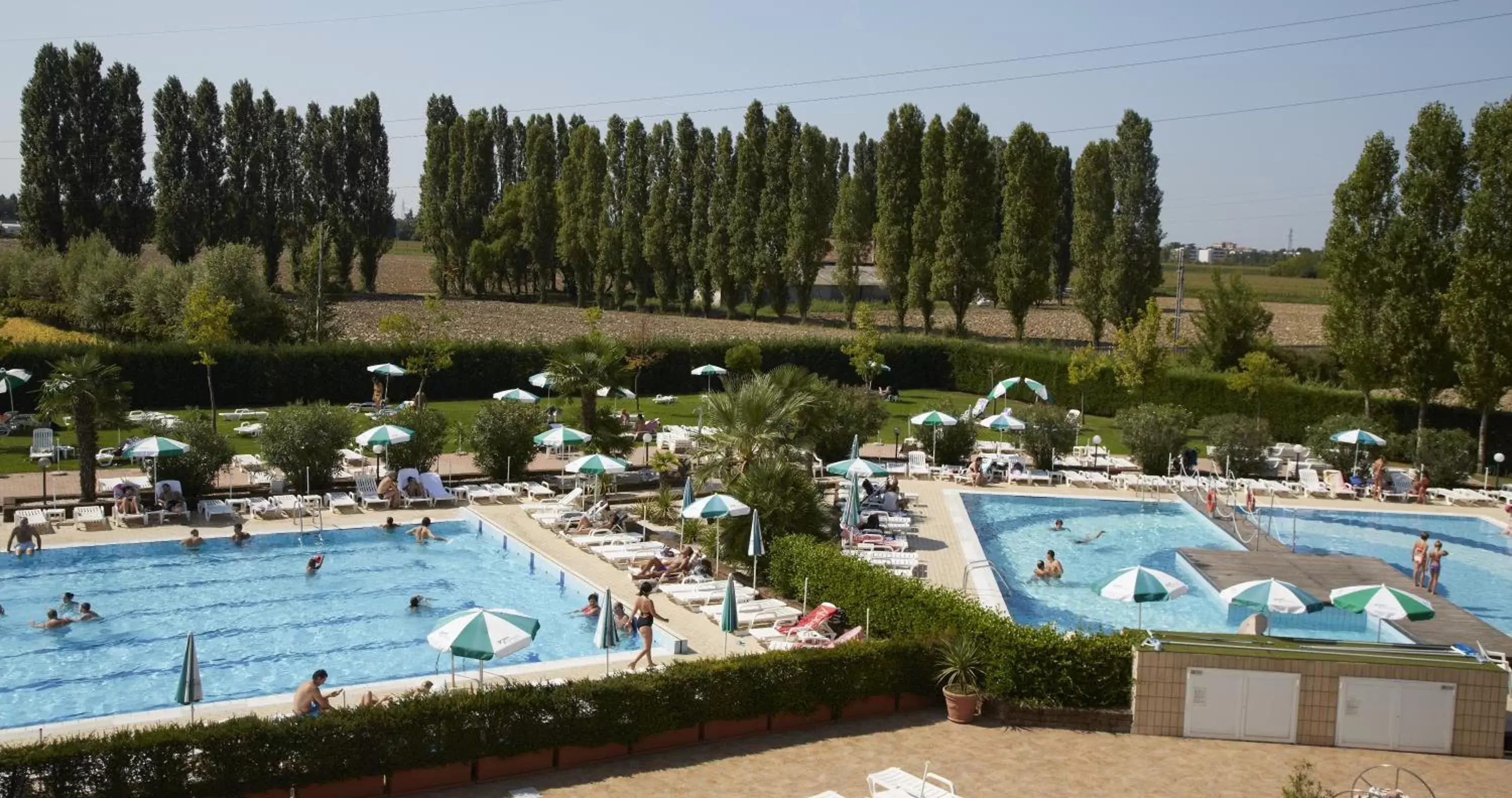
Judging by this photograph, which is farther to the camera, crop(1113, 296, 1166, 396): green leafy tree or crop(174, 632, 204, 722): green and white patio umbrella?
crop(1113, 296, 1166, 396): green leafy tree

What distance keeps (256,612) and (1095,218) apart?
3874 cm

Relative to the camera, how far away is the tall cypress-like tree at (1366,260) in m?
31.7

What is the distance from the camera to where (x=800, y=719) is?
44.5ft

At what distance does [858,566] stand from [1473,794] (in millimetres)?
7641

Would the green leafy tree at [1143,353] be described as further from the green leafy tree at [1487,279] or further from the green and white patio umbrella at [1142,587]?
the green and white patio umbrella at [1142,587]

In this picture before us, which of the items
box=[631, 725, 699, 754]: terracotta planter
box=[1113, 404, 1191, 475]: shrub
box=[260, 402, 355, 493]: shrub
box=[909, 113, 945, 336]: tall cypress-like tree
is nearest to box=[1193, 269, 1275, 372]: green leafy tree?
box=[909, 113, 945, 336]: tall cypress-like tree

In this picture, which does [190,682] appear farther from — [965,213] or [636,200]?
[636,200]

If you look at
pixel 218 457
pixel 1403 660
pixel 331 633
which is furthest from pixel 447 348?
pixel 1403 660

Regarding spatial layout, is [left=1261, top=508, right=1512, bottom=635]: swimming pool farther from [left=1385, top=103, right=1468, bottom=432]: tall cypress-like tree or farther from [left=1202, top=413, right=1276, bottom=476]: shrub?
[left=1385, top=103, right=1468, bottom=432]: tall cypress-like tree

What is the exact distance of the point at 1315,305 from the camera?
88.8m

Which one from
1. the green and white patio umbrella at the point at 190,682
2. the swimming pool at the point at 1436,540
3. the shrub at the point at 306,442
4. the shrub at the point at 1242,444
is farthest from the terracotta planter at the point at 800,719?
the shrub at the point at 1242,444

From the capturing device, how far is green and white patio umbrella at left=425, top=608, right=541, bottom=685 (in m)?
13.0

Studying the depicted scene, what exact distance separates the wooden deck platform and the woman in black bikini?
391 inches

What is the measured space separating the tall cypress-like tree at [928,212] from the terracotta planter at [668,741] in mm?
38653
